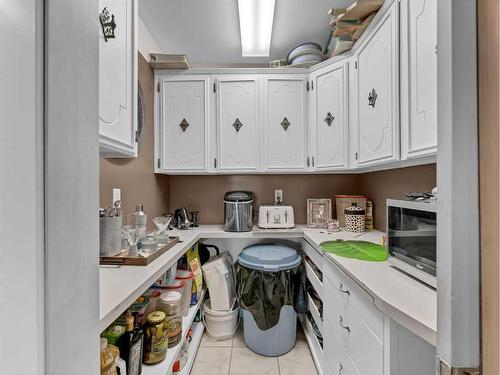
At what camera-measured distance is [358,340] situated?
1019 mm

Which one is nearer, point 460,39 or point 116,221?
point 460,39

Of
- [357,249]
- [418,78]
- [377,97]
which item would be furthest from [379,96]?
[357,249]

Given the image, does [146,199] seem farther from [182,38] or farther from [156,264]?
[182,38]

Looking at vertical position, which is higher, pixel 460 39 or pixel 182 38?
pixel 182 38

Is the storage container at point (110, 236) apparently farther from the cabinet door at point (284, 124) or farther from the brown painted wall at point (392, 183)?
the brown painted wall at point (392, 183)

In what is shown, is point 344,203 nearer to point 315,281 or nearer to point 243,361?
point 315,281

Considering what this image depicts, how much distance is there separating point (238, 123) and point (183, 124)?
0.49 meters

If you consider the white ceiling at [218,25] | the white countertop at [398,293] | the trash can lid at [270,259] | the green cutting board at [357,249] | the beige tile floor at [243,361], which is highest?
the white ceiling at [218,25]

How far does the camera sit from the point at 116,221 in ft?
3.62

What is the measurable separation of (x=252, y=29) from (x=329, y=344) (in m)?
2.22

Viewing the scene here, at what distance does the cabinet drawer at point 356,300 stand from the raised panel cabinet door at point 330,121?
958mm

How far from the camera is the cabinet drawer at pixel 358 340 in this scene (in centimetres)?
87

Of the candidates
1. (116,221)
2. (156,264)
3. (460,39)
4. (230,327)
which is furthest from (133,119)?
(230,327)

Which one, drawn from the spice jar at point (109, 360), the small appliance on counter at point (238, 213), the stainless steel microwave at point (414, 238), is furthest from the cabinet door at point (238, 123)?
the spice jar at point (109, 360)
